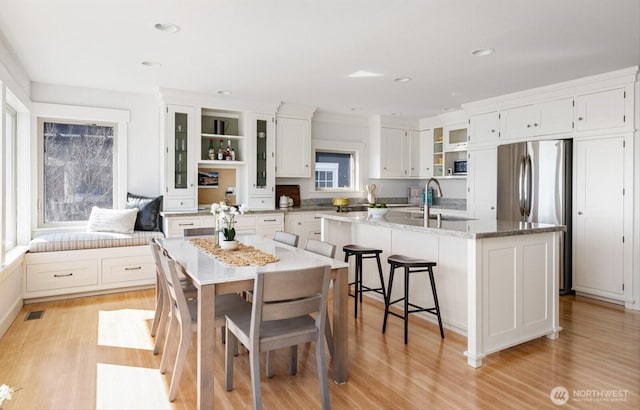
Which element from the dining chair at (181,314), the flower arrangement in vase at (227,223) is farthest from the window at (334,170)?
the dining chair at (181,314)

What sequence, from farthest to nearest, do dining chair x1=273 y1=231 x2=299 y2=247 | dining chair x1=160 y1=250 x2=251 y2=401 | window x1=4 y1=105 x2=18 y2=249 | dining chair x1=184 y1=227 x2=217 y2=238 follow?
window x1=4 y1=105 x2=18 y2=249
dining chair x1=184 y1=227 x2=217 y2=238
dining chair x1=273 y1=231 x2=299 y2=247
dining chair x1=160 y1=250 x2=251 y2=401

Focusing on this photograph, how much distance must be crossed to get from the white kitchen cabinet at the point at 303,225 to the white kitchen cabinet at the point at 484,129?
253 cm

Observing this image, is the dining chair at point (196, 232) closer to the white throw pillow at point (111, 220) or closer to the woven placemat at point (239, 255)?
the woven placemat at point (239, 255)

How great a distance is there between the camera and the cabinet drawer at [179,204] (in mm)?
5242

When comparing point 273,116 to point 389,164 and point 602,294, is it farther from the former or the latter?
point 602,294

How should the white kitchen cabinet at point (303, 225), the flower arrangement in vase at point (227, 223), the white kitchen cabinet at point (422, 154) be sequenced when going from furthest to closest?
1. the white kitchen cabinet at point (422, 154)
2. the white kitchen cabinet at point (303, 225)
3. the flower arrangement in vase at point (227, 223)

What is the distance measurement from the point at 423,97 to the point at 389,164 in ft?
5.93

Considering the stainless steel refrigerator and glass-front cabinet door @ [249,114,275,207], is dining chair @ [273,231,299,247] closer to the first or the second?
glass-front cabinet door @ [249,114,275,207]

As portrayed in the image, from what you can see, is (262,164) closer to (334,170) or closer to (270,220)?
(270,220)

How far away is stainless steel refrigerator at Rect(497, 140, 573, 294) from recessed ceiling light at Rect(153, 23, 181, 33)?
412cm

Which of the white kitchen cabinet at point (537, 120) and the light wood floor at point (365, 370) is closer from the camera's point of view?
the light wood floor at point (365, 370)

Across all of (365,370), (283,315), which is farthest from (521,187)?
(283,315)

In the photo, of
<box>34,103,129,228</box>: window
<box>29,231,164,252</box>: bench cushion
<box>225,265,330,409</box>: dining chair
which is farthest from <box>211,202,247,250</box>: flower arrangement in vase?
<box>34,103,129,228</box>: window

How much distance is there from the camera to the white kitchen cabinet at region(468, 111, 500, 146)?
5.52m
